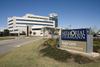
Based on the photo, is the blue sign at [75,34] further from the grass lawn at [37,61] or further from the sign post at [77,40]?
the grass lawn at [37,61]

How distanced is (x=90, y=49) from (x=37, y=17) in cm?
14041

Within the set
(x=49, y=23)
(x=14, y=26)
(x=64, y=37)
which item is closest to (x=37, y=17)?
(x=49, y=23)

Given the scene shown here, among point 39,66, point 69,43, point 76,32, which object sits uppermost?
point 76,32

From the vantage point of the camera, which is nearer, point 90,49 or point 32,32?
point 90,49

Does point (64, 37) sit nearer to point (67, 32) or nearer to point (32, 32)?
point (67, 32)

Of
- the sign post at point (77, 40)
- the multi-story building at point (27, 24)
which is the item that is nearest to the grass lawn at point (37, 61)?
the sign post at point (77, 40)

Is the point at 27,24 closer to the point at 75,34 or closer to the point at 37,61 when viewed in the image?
the point at 75,34

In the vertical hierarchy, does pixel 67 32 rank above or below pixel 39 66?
above

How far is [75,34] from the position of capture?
14562 mm

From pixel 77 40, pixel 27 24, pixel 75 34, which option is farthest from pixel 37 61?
pixel 27 24

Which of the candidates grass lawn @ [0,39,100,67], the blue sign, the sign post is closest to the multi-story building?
the blue sign

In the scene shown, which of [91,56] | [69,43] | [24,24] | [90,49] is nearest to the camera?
[91,56]

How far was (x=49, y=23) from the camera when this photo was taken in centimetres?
15475

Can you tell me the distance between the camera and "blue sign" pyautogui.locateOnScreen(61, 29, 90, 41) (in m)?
13.2
